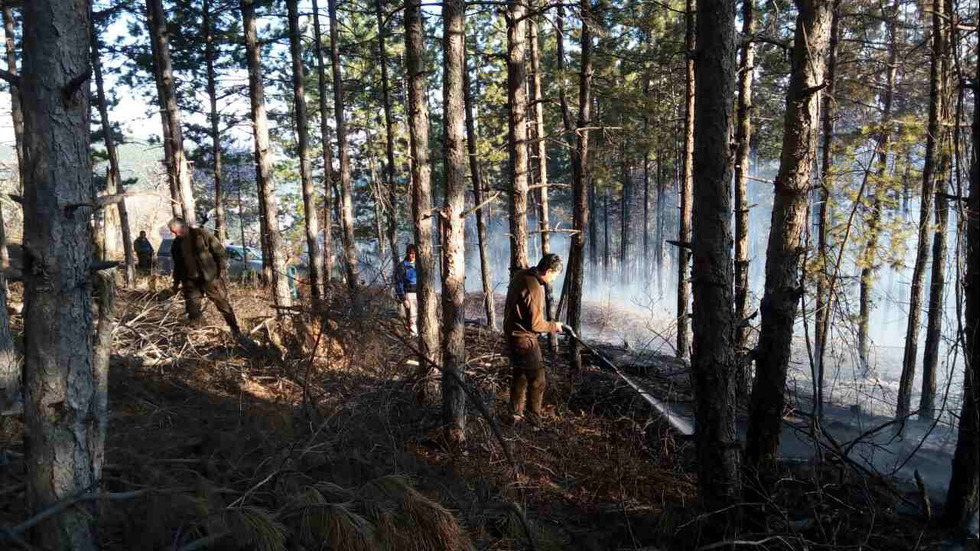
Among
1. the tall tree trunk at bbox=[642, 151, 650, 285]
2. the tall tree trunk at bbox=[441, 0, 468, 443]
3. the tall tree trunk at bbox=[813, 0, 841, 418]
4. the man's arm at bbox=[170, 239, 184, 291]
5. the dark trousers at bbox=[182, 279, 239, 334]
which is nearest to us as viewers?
the tall tree trunk at bbox=[813, 0, 841, 418]

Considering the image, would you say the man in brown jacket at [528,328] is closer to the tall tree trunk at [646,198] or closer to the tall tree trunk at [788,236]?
the tall tree trunk at [788,236]

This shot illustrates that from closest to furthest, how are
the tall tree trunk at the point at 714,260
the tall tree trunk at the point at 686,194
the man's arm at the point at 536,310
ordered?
the tall tree trunk at the point at 714,260 → the man's arm at the point at 536,310 → the tall tree trunk at the point at 686,194

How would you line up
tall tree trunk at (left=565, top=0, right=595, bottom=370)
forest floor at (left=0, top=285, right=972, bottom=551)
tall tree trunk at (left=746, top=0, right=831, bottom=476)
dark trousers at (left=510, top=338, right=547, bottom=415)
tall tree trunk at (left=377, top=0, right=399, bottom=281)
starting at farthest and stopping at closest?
tall tree trunk at (left=565, top=0, right=595, bottom=370)
tall tree trunk at (left=377, top=0, right=399, bottom=281)
dark trousers at (left=510, top=338, right=547, bottom=415)
tall tree trunk at (left=746, top=0, right=831, bottom=476)
forest floor at (left=0, top=285, right=972, bottom=551)

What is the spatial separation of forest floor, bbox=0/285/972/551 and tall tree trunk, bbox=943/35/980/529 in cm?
28

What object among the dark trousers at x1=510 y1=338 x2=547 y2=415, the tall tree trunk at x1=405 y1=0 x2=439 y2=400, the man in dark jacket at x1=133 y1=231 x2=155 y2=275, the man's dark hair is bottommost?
the dark trousers at x1=510 y1=338 x2=547 y2=415

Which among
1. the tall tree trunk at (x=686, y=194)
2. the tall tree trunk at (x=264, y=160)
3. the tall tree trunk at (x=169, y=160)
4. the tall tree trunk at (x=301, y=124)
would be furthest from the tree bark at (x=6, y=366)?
the tall tree trunk at (x=686, y=194)

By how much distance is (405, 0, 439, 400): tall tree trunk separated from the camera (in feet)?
20.5

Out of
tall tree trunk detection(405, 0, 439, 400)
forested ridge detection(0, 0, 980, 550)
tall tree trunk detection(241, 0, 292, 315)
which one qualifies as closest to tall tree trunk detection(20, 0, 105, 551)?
forested ridge detection(0, 0, 980, 550)

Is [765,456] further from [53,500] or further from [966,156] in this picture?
[53,500]

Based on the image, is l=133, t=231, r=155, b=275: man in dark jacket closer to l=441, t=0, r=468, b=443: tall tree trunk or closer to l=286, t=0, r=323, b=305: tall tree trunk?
l=286, t=0, r=323, b=305: tall tree trunk

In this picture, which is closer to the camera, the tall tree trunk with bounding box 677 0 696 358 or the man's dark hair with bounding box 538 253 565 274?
the man's dark hair with bounding box 538 253 565 274

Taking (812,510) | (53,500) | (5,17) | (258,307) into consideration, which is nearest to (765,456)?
(812,510)

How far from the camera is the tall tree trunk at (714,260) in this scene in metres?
3.63

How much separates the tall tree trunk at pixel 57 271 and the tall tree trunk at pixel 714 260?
330cm
